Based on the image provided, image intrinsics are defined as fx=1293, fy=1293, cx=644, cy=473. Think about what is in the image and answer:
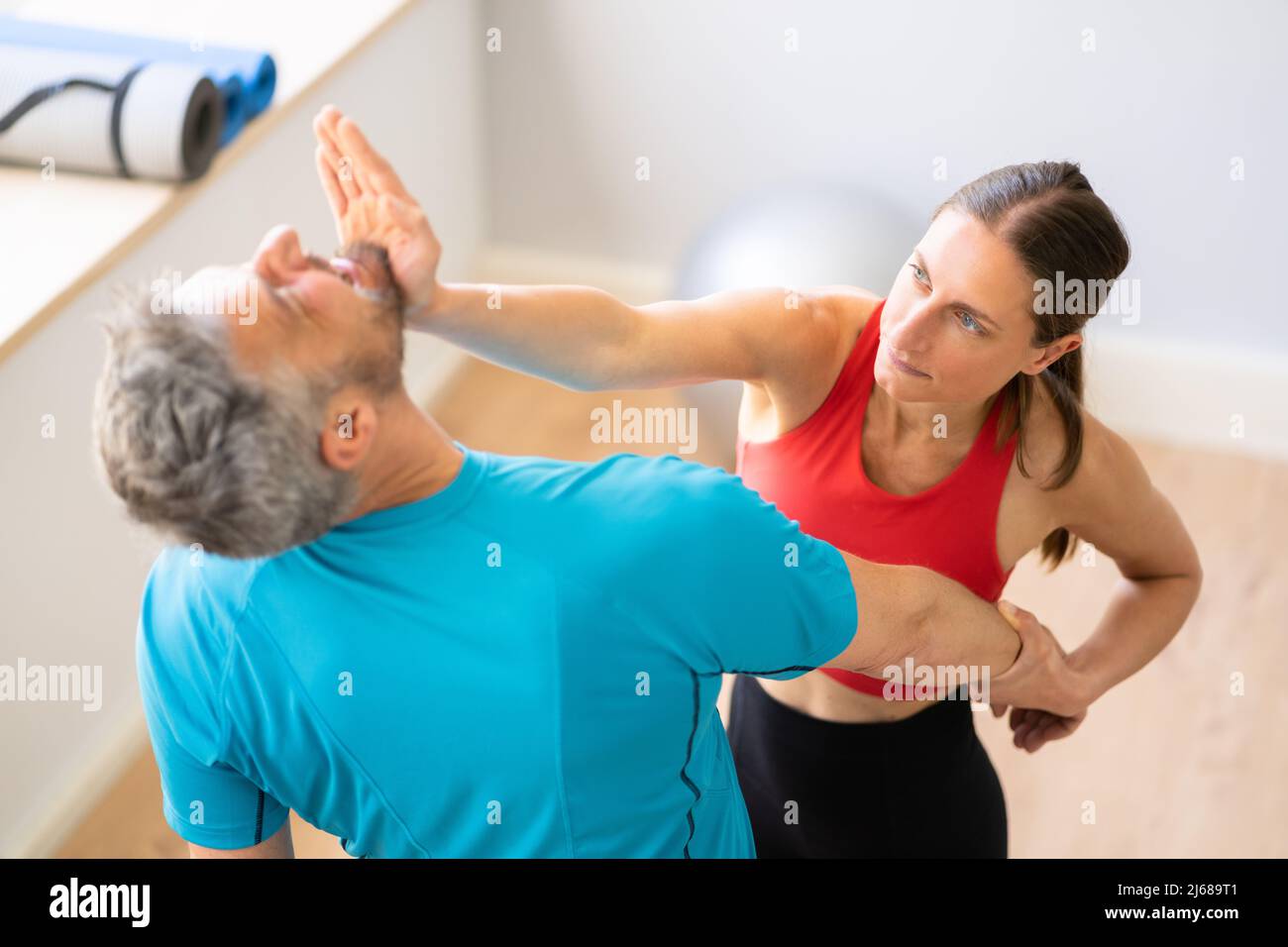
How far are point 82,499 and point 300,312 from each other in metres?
1.52

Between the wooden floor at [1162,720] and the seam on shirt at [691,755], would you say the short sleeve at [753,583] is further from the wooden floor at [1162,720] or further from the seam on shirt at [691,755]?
the wooden floor at [1162,720]

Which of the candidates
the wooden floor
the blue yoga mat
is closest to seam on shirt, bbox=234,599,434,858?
the wooden floor

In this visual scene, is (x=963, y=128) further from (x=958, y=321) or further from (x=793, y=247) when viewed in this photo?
(x=958, y=321)

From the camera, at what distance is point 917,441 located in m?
1.53

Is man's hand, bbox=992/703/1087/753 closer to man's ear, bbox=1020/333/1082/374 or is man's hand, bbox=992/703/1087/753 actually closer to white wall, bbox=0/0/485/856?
man's ear, bbox=1020/333/1082/374

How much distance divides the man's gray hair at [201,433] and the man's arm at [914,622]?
19.0 inches

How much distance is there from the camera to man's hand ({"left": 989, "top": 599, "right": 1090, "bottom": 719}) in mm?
1408

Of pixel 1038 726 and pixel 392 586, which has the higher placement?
pixel 392 586

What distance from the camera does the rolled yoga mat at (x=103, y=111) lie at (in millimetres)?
2189

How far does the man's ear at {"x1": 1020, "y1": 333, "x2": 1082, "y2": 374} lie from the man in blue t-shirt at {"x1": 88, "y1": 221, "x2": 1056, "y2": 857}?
0.48m

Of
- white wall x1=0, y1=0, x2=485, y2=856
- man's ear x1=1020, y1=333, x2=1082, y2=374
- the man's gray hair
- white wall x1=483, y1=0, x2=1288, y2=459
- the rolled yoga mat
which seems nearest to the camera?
the man's gray hair

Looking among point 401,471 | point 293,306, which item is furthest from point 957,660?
point 293,306

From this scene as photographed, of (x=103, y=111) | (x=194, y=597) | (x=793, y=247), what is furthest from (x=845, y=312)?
(x=103, y=111)

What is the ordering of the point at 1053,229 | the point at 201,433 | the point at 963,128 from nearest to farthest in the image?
1. the point at 201,433
2. the point at 1053,229
3. the point at 963,128
